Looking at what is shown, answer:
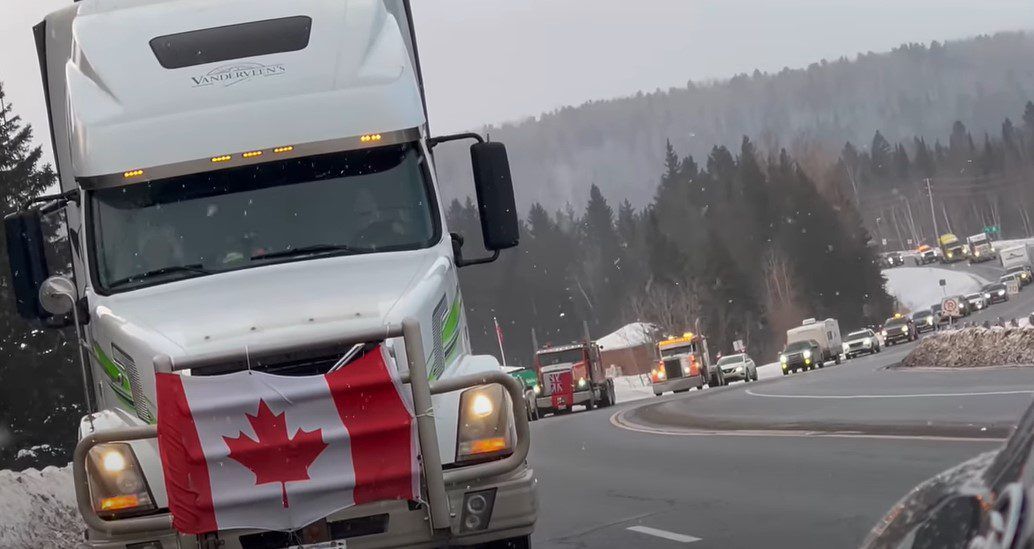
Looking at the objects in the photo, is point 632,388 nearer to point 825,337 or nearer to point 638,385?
point 638,385

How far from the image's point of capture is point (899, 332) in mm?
81562

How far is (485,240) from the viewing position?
9047 mm

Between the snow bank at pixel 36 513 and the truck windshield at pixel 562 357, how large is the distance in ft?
118

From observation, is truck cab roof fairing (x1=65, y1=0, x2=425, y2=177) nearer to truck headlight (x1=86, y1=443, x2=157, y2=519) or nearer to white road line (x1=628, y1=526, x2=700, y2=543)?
truck headlight (x1=86, y1=443, x2=157, y2=519)

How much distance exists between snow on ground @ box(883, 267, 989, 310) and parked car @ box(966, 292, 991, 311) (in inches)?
1251

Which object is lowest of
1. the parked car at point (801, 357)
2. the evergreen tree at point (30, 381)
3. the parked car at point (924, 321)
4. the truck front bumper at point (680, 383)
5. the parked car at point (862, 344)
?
the parked car at point (924, 321)

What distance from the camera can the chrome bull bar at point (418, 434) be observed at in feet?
21.8

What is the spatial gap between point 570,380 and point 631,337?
72.8 m

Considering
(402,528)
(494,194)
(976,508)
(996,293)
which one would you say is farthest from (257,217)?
(996,293)

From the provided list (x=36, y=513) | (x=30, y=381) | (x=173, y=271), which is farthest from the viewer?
(x=30, y=381)

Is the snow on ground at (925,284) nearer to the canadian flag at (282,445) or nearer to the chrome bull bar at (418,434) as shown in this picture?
the chrome bull bar at (418,434)

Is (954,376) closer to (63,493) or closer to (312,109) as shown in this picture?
(63,493)

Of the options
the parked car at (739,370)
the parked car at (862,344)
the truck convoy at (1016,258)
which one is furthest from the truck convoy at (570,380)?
the truck convoy at (1016,258)

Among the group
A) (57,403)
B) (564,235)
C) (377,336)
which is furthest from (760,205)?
(377,336)
